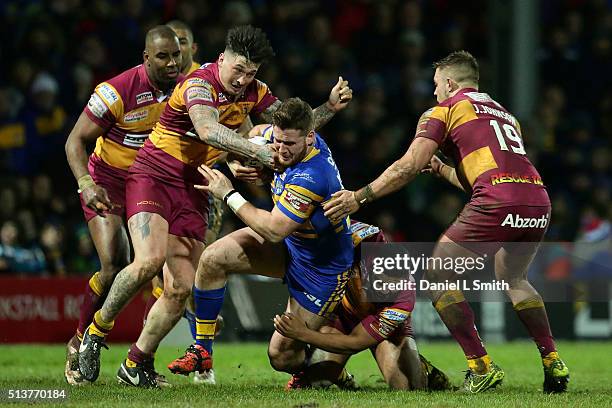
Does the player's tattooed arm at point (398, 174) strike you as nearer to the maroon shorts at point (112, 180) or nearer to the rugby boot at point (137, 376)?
the rugby boot at point (137, 376)

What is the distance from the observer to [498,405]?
22.7ft

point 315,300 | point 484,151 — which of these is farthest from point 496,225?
point 315,300

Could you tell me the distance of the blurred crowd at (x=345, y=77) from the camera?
45.6 feet

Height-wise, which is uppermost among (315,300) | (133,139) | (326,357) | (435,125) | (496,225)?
(435,125)

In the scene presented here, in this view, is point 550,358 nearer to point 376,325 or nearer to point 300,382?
point 376,325

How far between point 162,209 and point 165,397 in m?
1.54

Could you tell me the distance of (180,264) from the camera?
8.29 metres

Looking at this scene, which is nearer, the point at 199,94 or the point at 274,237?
the point at 274,237

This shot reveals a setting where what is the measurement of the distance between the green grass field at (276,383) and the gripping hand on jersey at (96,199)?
127cm

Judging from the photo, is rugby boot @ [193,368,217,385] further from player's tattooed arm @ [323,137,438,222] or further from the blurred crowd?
the blurred crowd

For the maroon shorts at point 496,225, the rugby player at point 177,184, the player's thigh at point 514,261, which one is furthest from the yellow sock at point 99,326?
the player's thigh at point 514,261

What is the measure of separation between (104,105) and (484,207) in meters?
2.99

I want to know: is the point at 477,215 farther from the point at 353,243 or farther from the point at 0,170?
the point at 0,170

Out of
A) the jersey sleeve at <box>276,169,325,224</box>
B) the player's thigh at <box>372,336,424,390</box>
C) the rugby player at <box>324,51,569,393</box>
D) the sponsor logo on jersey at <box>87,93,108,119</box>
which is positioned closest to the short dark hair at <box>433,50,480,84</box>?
the rugby player at <box>324,51,569,393</box>
